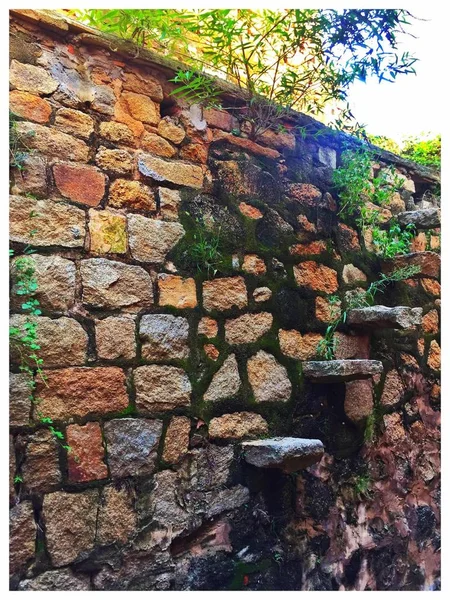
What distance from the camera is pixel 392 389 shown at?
283cm

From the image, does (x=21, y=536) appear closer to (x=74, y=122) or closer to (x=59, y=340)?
(x=59, y=340)

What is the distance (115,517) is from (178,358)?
611mm

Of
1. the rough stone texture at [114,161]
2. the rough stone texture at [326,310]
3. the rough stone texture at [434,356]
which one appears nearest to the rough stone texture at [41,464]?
the rough stone texture at [114,161]

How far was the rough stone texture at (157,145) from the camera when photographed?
214 cm

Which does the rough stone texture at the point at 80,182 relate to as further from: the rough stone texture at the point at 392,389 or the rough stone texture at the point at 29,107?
the rough stone texture at the point at 392,389

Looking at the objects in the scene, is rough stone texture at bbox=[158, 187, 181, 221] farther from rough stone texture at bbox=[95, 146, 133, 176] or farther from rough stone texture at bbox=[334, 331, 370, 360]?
rough stone texture at bbox=[334, 331, 370, 360]

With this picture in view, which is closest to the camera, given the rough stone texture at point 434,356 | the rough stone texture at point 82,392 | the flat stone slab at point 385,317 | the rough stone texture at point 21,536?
the rough stone texture at point 21,536

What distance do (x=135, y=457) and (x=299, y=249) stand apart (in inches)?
50.1

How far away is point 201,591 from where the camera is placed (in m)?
1.97

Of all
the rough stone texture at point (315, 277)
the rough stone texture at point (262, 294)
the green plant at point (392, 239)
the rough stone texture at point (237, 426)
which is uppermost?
the green plant at point (392, 239)

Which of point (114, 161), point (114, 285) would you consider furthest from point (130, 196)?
point (114, 285)

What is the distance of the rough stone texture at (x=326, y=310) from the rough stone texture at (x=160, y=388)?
85 cm

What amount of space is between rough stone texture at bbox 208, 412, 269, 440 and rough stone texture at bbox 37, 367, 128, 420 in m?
0.41

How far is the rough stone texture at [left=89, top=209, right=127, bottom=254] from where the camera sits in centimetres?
193
